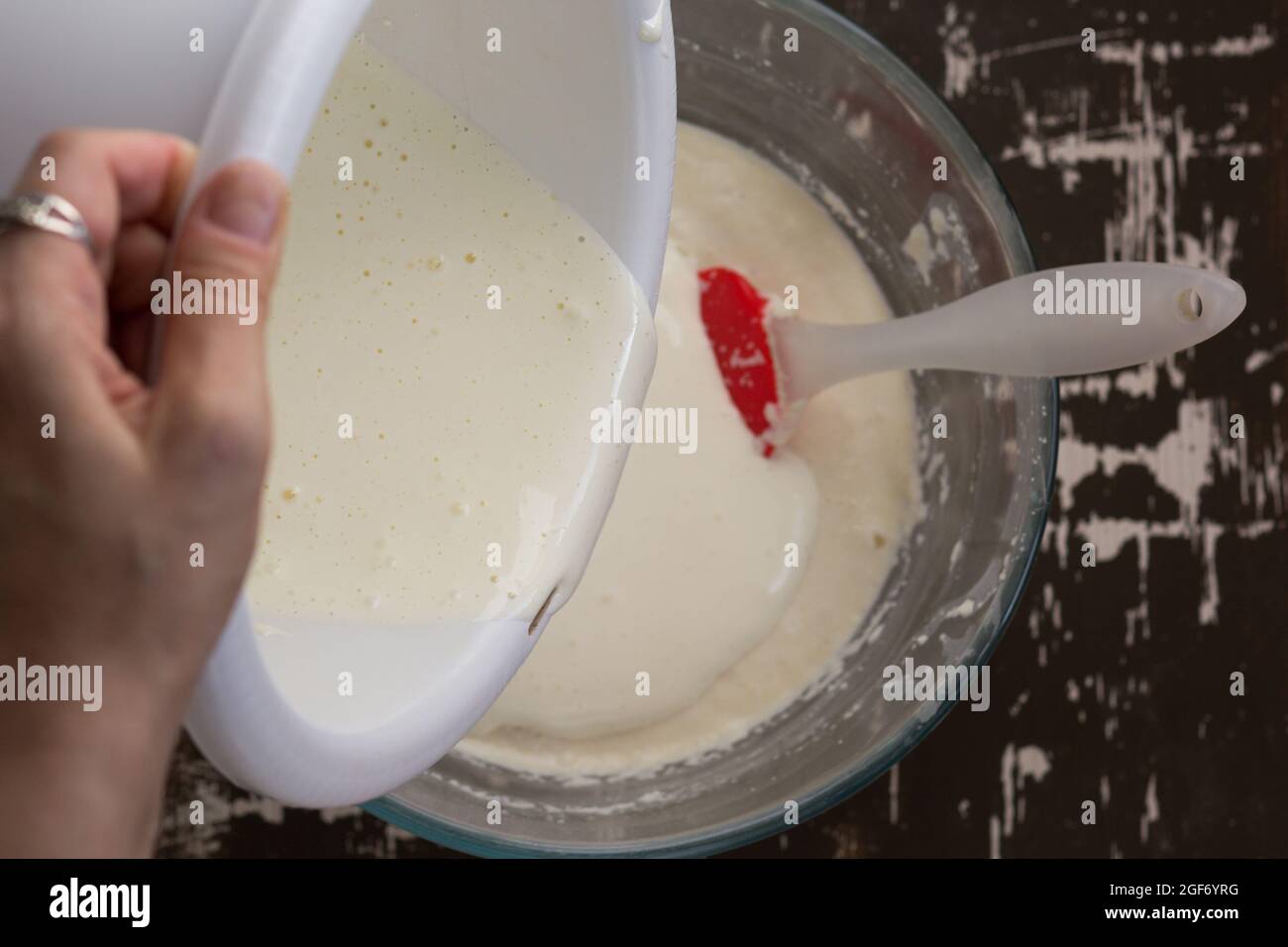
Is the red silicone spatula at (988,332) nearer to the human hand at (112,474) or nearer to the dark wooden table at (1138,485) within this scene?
the dark wooden table at (1138,485)

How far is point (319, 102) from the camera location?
1.44ft

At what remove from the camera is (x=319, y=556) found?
1.92 feet

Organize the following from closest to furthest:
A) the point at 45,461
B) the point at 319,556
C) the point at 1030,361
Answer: the point at 45,461 < the point at 319,556 < the point at 1030,361

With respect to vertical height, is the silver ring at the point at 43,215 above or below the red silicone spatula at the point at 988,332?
below

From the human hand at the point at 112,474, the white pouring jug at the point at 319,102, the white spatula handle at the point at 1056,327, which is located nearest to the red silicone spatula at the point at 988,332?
the white spatula handle at the point at 1056,327

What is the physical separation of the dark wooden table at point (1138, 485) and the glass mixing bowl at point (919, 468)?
0.33ft

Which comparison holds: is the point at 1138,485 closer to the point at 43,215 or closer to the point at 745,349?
the point at 745,349

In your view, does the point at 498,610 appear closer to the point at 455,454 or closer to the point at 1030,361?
the point at 455,454

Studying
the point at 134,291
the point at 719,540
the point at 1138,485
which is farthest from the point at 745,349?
the point at 134,291

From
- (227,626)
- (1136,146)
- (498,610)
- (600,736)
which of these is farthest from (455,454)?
(1136,146)

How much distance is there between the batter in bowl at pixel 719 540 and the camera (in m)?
0.82

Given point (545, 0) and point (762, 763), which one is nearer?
point (545, 0)
